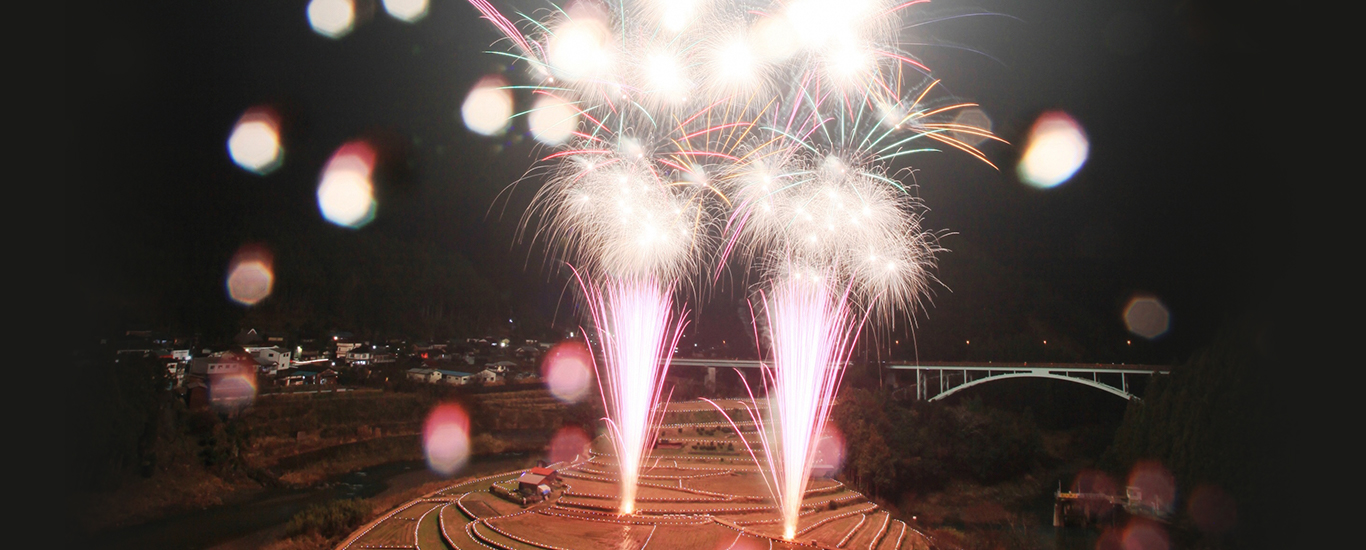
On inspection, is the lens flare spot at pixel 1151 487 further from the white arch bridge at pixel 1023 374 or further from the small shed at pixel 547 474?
the small shed at pixel 547 474

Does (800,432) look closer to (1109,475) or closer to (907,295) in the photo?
(907,295)

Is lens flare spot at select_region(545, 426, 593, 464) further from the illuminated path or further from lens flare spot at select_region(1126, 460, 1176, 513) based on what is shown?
lens flare spot at select_region(1126, 460, 1176, 513)

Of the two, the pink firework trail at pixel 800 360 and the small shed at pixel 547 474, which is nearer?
the pink firework trail at pixel 800 360

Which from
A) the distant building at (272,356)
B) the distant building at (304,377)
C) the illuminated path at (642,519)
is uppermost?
the distant building at (272,356)

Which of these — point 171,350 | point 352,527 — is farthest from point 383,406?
point 352,527

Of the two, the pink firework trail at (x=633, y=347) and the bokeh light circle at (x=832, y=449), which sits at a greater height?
the pink firework trail at (x=633, y=347)

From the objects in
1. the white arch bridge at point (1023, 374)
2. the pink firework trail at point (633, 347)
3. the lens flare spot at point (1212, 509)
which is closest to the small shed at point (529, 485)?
the pink firework trail at point (633, 347)
